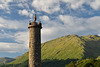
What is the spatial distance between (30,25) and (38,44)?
200 inches

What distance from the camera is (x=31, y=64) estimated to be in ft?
95.7

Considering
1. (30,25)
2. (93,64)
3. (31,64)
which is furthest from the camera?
(93,64)

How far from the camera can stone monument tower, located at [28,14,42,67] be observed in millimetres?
29259

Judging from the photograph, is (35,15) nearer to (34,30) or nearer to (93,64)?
(34,30)

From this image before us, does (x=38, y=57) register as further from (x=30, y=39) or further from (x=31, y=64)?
(x=30, y=39)

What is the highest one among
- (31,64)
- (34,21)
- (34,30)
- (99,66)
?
(34,21)

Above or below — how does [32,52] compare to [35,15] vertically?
below

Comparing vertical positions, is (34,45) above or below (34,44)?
below

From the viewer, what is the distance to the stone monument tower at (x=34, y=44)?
96.0 ft

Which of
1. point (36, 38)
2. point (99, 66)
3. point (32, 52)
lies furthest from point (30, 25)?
point (99, 66)

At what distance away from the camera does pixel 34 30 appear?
3091 cm

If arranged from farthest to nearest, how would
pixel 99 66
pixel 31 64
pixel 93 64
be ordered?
1. pixel 93 64
2. pixel 99 66
3. pixel 31 64

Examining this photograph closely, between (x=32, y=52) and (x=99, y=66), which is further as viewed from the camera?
(x=99, y=66)

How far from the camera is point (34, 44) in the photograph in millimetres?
30016
